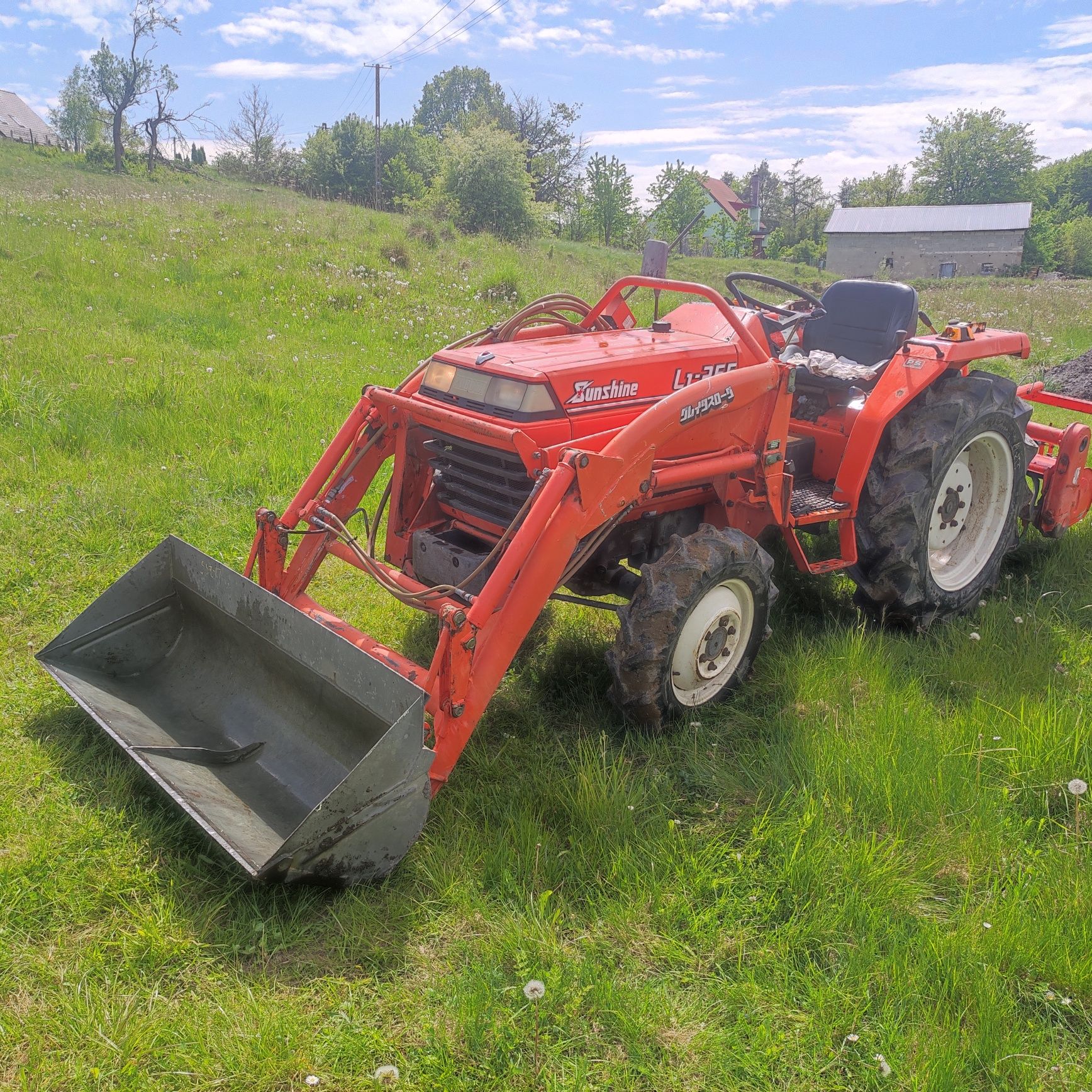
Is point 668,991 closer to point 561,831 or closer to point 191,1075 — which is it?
point 561,831

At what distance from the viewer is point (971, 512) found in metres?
4.86

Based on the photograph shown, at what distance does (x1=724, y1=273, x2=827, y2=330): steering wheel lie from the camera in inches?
170

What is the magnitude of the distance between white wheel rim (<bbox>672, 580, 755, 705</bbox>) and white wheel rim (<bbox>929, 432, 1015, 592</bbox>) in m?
1.48

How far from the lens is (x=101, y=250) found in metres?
10.8

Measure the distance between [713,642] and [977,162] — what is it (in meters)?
69.9

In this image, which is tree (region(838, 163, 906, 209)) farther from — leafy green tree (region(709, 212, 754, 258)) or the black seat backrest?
the black seat backrest

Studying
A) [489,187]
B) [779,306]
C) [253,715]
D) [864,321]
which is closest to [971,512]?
[864,321]

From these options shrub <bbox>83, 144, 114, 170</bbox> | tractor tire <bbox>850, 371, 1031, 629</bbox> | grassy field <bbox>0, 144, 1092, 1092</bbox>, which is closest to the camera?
grassy field <bbox>0, 144, 1092, 1092</bbox>

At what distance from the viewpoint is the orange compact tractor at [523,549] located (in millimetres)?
2820

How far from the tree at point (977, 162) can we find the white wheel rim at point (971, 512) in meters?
64.8

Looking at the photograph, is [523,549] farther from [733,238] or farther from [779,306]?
[733,238]

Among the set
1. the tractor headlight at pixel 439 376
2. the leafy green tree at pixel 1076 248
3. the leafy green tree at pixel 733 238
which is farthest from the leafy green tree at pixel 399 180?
the tractor headlight at pixel 439 376

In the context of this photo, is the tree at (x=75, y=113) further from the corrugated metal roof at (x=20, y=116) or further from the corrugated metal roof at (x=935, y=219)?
the corrugated metal roof at (x=935, y=219)

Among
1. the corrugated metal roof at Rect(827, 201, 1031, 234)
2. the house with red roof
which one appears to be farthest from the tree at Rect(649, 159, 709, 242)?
the corrugated metal roof at Rect(827, 201, 1031, 234)
